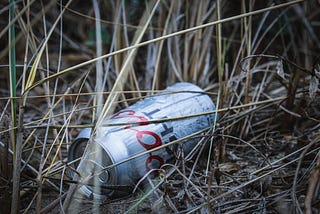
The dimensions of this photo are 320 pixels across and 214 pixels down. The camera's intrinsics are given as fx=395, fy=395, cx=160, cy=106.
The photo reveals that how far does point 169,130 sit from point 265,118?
440mm

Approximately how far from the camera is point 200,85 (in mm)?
1501

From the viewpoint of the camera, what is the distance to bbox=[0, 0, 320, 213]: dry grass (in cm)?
86

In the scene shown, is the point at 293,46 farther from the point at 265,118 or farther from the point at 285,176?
the point at 285,176

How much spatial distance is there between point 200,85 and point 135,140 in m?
0.60

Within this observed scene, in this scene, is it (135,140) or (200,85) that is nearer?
(135,140)

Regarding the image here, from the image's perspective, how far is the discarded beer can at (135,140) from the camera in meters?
0.93

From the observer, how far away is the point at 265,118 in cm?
132

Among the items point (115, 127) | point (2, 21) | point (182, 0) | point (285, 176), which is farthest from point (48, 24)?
point (285, 176)

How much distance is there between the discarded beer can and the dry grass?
0.12ft

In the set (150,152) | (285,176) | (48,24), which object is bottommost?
(285,176)

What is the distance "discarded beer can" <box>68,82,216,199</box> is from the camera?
0.93 m

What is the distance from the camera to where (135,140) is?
38.1 inches

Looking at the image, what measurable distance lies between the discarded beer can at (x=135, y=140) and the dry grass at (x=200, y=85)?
1.4 inches

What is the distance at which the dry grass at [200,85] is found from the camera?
2.81 ft
